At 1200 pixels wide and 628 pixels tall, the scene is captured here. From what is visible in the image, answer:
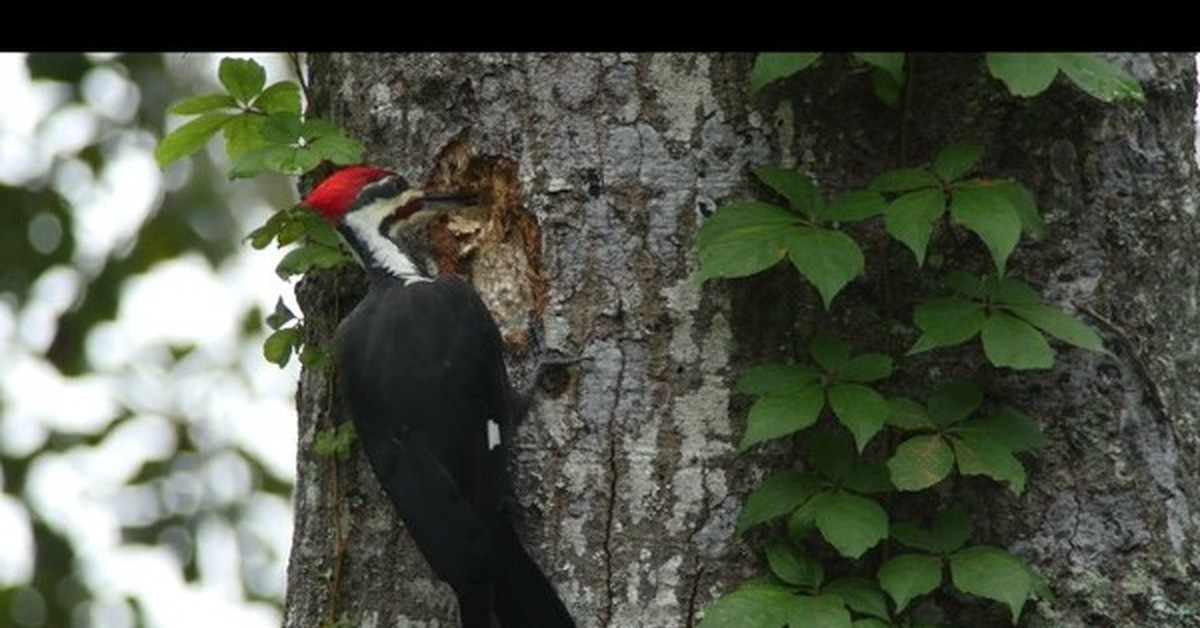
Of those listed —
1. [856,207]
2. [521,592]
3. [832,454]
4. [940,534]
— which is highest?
[856,207]

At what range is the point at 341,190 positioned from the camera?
8.43 ft

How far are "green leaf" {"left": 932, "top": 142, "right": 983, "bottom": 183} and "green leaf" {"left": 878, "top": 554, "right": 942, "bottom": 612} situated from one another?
1.60ft

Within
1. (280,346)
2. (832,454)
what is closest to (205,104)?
(280,346)

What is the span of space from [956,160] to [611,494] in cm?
64

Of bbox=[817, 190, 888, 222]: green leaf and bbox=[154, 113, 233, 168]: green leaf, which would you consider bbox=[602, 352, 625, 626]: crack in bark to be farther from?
bbox=[154, 113, 233, 168]: green leaf

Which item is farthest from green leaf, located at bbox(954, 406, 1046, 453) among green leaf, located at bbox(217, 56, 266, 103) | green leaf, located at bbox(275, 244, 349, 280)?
green leaf, located at bbox(217, 56, 266, 103)

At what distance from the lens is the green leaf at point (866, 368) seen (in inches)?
86.0

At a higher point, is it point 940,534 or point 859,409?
point 859,409

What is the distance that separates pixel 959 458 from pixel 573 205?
0.65 meters

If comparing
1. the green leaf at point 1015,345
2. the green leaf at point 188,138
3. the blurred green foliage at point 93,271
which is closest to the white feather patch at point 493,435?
the green leaf at point 188,138

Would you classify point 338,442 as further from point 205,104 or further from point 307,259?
point 205,104

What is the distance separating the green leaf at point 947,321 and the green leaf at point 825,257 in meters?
→ 0.14

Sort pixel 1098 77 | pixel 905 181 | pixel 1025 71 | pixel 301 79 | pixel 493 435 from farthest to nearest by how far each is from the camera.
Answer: pixel 301 79, pixel 493 435, pixel 905 181, pixel 1098 77, pixel 1025 71

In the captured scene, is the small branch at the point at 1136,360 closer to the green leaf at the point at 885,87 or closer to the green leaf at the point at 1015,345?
the green leaf at the point at 1015,345
